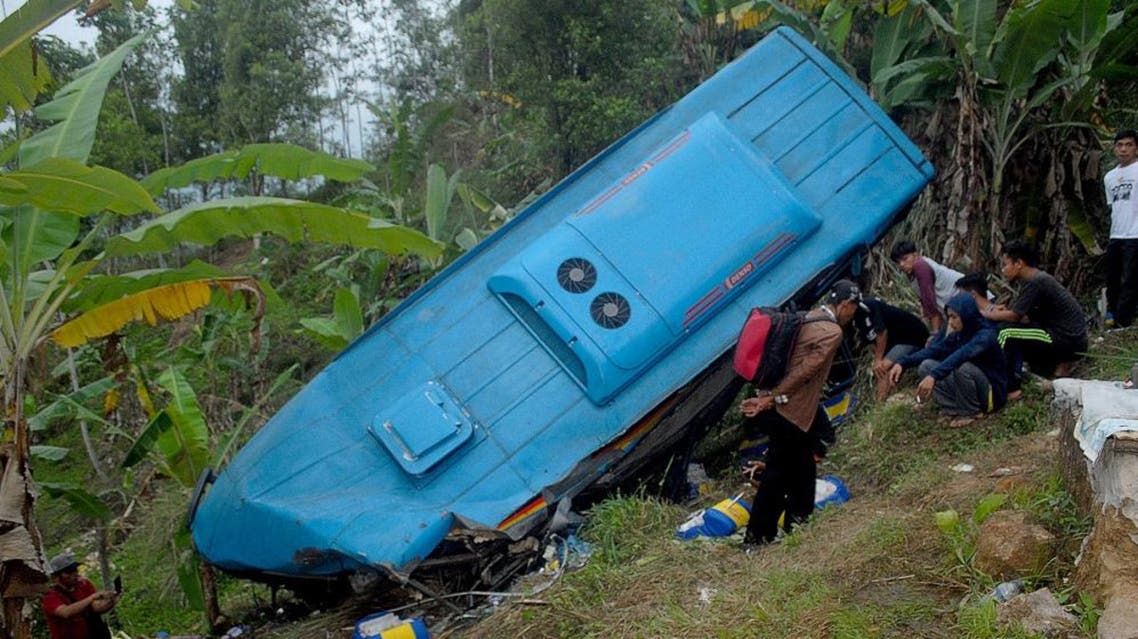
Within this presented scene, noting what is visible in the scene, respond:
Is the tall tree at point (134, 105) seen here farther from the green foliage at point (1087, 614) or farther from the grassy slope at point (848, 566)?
the green foliage at point (1087, 614)

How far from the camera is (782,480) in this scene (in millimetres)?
4812

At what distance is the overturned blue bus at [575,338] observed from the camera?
5.49 m

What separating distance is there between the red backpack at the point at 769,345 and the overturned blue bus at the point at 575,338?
1319 millimetres

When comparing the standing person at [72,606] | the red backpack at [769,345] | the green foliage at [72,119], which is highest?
the green foliage at [72,119]

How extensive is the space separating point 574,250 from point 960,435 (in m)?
2.60

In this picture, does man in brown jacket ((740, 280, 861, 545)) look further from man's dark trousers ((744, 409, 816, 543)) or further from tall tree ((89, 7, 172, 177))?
tall tree ((89, 7, 172, 177))

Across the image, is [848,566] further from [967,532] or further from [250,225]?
[250,225]

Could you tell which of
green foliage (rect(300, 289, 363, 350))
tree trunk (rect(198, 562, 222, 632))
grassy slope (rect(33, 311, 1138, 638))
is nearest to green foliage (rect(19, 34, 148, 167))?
green foliage (rect(300, 289, 363, 350))

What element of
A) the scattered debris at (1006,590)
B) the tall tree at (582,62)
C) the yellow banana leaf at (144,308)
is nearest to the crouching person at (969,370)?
the scattered debris at (1006,590)

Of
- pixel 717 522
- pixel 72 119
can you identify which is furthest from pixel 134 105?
pixel 717 522

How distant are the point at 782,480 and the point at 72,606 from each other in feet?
12.4

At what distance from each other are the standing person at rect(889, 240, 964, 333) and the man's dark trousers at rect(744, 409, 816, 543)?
231 centimetres

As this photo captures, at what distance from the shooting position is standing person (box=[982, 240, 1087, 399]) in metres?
5.71

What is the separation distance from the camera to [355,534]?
201 inches
